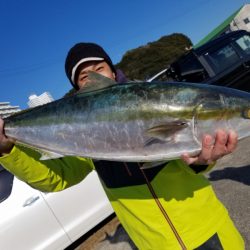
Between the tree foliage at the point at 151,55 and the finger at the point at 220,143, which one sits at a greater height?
the tree foliage at the point at 151,55

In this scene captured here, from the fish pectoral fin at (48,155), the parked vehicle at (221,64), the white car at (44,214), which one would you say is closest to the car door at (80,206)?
the white car at (44,214)

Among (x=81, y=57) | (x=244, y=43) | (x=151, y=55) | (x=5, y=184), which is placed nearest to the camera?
(x=81, y=57)

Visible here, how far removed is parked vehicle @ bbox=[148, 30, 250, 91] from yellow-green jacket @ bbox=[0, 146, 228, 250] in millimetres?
5682

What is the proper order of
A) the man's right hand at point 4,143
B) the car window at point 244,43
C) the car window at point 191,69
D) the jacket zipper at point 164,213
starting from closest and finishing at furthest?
the jacket zipper at point 164,213 → the man's right hand at point 4,143 → the car window at point 191,69 → the car window at point 244,43

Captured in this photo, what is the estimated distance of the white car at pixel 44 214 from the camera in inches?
180

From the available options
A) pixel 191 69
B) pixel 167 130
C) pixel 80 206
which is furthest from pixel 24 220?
pixel 191 69

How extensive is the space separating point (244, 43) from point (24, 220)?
20.0 feet

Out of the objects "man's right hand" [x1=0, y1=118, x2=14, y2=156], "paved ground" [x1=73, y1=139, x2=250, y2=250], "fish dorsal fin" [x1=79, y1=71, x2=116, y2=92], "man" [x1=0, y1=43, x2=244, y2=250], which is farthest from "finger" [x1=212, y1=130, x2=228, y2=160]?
"paved ground" [x1=73, y1=139, x2=250, y2=250]

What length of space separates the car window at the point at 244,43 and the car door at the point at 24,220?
547 cm

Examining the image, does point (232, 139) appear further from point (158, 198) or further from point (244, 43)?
point (244, 43)

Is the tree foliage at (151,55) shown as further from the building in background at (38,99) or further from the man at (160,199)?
the man at (160,199)

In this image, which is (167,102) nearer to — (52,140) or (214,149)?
(214,149)

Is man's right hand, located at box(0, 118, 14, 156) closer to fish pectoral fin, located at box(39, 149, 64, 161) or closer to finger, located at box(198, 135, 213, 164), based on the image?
fish pectoral fin, located at box(39, 149, 64, 161)

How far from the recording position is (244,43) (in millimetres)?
8414
